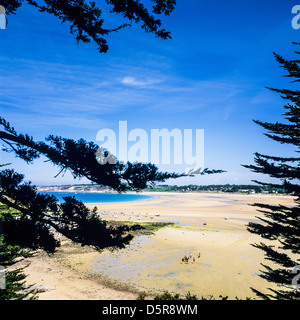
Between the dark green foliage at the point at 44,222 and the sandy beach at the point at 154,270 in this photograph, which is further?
the sandy beach at the point at 154,270


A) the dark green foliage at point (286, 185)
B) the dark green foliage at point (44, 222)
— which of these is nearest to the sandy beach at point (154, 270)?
the dark green foliage at point (286, 185)

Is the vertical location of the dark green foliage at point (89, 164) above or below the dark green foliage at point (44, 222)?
above

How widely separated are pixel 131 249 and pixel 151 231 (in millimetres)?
8548

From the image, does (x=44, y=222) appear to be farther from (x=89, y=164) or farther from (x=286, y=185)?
(x=286, y=185)

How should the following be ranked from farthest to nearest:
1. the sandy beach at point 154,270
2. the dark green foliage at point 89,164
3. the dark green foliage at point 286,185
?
1. the sandy beach at point 154,270
2. the dark green foliage at point 286,185
3. the dark green foliage at point 89,164

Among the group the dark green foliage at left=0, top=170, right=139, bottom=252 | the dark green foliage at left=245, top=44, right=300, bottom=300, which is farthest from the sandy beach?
the dark green foliage at left=0, top=170, right=139, bottom=252

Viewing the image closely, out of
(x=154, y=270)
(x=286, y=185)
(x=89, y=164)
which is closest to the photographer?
(x=89, y=164)

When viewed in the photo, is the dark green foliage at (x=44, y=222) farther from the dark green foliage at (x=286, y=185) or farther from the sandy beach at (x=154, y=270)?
the sandy beach at (x=154, y=270)

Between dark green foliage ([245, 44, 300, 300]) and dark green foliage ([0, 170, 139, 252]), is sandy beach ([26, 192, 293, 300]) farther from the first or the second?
dark green foliage ([0, 170, 139, 252])

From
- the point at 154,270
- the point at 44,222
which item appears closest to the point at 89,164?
the point at 44,222
